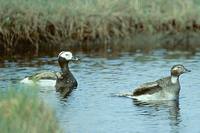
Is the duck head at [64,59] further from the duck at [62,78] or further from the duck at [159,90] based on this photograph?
the duck at [159,90]

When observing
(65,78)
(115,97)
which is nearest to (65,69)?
(65,78)

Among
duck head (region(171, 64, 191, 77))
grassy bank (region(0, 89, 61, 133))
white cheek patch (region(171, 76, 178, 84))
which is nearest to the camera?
grassy bank (region(0, 89, 61, 133))

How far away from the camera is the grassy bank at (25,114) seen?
Result: 8945mm

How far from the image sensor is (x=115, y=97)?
13758 mm

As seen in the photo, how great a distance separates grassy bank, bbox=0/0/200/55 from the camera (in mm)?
18125

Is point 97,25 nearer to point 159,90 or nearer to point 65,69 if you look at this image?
point 65,69

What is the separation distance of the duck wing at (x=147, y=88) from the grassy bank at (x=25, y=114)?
4.18m

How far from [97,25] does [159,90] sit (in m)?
4.93

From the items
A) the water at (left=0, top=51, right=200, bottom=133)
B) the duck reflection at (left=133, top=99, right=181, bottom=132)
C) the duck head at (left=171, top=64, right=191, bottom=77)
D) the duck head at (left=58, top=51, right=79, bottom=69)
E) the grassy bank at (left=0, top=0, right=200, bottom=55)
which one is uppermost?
the grassy bank at (left=0, top=0, right=200, bottom=55)

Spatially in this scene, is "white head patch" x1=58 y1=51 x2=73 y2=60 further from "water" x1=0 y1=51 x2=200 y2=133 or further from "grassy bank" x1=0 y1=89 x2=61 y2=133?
"grassy bank" x1=0 y1=89 x2=61 y2=133

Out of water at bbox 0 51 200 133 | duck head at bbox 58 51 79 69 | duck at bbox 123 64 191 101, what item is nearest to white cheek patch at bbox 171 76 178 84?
duck at bbox 123 64 191 101

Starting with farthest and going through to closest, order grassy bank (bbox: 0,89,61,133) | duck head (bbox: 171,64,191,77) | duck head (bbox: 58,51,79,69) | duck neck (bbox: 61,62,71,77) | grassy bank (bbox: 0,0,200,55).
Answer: grassy bank (bbox: 0,0,200,55) < duck head (bbox: 58,51,79,69) < duck neck (bbox: 61,62,71,77) < duck head (bbox: 171,64,191,77) < grassy bank (bbox: 0,89,61,133)

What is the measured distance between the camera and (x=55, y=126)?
9445mm

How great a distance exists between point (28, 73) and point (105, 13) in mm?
3434
